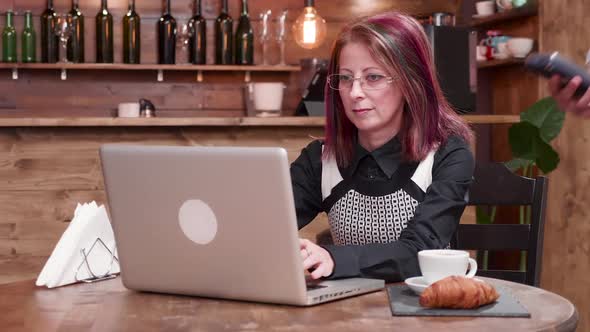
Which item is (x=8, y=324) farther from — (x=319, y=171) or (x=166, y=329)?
(x=319, y=171)

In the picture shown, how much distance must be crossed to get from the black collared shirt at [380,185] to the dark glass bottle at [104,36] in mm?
2910

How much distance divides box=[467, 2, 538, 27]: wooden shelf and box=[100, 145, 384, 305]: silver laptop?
3091 millimetres

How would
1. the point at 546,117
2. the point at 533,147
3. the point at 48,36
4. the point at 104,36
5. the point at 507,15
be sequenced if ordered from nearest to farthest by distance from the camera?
the point at 546,117
the point at 533,147
the point at 507,15
the point at 48,36
the point at 104,36

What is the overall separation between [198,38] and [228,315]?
12.1 ft

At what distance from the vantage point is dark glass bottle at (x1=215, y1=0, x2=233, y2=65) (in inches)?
194

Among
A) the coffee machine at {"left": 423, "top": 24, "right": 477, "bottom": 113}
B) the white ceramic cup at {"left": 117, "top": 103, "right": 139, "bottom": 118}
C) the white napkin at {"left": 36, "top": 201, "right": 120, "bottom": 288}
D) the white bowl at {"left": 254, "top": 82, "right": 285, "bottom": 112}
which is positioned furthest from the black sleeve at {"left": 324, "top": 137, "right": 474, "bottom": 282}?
the white ceramic cup at {"left": 117, "top": 103, "right": 139, "bottom": 118}

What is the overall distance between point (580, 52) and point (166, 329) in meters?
2.97

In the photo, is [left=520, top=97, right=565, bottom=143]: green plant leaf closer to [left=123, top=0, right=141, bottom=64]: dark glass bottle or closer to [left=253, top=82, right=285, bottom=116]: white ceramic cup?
[left=253, top=82, right=285, bottom=116]: white ceramic cup

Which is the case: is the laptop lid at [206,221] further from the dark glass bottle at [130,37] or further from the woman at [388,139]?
the dark glass bottle at [130,37]

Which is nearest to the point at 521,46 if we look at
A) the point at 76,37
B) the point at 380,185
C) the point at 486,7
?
the point at 486,7

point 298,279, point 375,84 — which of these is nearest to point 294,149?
point 375,84

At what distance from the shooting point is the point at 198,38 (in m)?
4.93

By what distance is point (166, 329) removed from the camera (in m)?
1.29

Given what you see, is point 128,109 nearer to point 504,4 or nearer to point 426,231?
point 504,4
